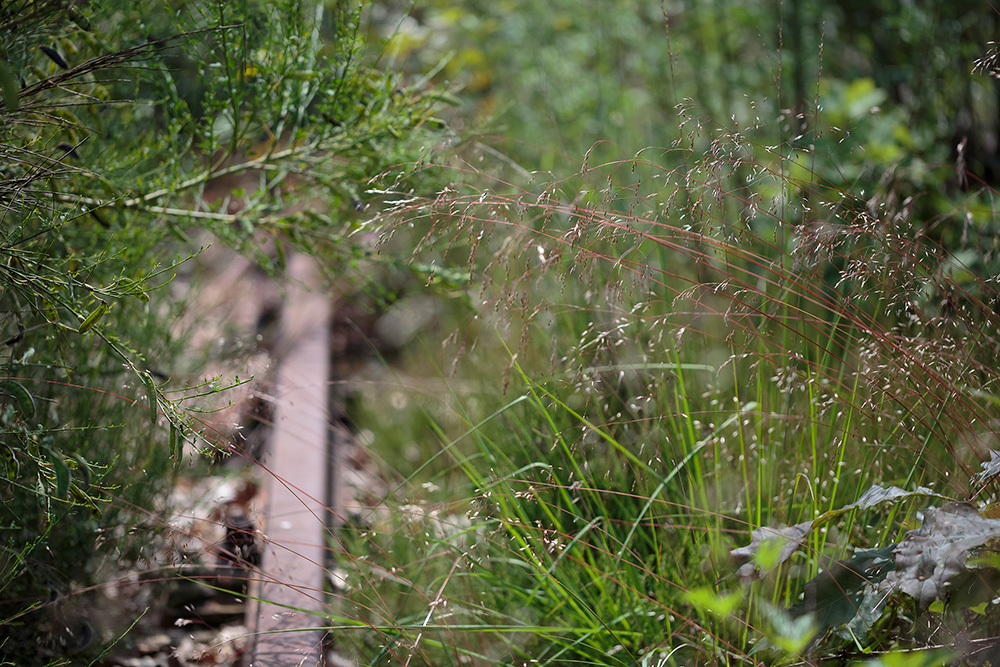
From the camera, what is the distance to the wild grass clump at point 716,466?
119 centimetres

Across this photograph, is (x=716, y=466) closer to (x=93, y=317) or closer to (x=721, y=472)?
(x=721, y=472)

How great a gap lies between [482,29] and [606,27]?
646 mm

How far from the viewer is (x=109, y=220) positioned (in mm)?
1562

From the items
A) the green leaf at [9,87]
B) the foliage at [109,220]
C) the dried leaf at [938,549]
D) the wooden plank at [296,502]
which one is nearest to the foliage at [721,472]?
the dried leaf at [938,549]

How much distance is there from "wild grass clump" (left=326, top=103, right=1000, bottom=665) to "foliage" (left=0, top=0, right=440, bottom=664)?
0.43 m

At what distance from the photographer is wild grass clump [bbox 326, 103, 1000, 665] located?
3.89ft

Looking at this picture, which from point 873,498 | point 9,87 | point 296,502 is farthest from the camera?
point 296,502

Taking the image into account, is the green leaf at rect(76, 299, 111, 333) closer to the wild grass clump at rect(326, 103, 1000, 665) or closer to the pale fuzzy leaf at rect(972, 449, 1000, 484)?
the wild grass clump at rect(326, 103, 1000, 665)

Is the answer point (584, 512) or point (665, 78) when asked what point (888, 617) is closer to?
point (584, 512)

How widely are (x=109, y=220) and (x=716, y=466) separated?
138cm

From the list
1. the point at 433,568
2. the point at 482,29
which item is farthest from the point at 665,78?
the point at 433,568

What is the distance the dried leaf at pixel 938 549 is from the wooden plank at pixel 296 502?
0.85 metres

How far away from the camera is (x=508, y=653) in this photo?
1.43 metres

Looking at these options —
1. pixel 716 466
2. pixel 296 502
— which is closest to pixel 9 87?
pixel 296 502
